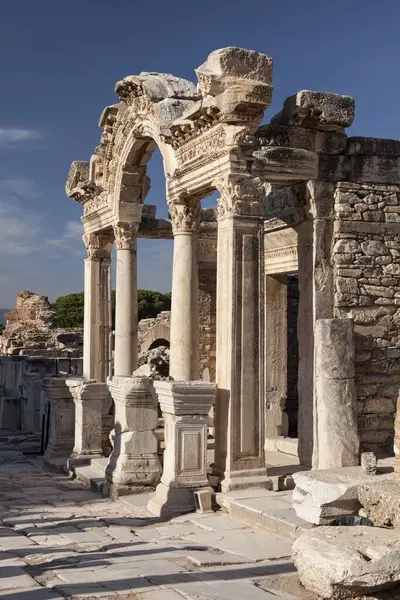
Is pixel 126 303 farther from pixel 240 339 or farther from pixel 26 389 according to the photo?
pixel 26 389

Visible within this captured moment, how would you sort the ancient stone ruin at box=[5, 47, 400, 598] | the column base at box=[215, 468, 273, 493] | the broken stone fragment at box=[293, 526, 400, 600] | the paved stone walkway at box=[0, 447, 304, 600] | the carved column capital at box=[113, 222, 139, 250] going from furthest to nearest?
the carved column capital at box=[113, 222, 139, 250] < the column base at box=[215, 468, 273, 493] < the ancient stone ruin at box=[5, 47, 400, 598] < the paved stone walkway at box=[0, 447, 304, 600] < the broken stone fragment at box=[293, 526, 400, 600]

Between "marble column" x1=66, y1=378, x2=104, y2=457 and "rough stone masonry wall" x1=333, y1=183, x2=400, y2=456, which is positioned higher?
"rough stone masonry wall" x1=333, y1=183, x2=400, y2=456

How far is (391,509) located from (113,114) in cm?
854

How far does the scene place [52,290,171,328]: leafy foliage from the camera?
51219 mm

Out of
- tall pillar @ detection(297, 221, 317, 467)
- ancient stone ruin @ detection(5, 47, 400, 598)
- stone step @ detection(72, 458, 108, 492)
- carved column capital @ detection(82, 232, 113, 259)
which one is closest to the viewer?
ancient stone ruin @ detection(5, 47, 400, 598)

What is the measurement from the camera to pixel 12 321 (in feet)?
120

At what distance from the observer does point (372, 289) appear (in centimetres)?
1027

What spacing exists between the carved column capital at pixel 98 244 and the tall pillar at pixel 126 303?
1.67m

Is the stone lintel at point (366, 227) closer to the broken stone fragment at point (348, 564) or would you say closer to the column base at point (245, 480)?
the column base at point (245, 480)

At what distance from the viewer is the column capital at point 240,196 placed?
30.8ft

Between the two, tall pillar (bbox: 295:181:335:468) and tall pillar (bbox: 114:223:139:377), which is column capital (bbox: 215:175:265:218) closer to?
tall pillar (bbox: 295:181:335:468)

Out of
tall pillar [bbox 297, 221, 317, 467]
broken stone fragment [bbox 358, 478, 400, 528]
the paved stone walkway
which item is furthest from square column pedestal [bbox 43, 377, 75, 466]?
broken stone fragment [bbox 358, 478, 400, 528]

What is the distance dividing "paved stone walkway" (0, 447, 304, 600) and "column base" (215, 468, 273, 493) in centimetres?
41

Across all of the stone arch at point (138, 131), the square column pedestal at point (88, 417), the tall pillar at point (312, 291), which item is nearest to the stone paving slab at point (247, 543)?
the tall pillar at point (312, 291)
